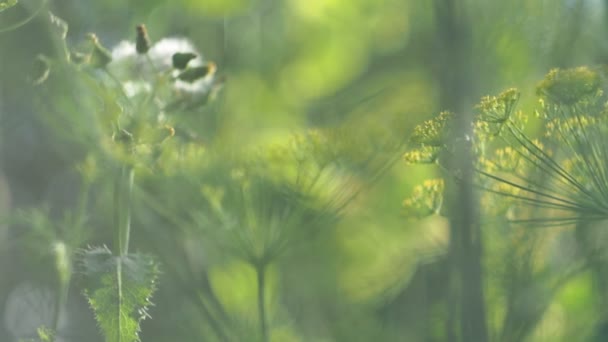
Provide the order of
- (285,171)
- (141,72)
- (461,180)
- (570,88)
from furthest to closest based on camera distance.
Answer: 1. (285,171)
2. (141,72)
3. (461,180)
4. (570,88)

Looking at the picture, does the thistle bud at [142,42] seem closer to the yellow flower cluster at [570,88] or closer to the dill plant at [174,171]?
the dill plant at [174,171]

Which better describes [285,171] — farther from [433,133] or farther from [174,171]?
[433,133]

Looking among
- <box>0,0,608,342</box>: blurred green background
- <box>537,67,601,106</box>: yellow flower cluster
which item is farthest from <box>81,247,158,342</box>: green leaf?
<box>537,67,601,106</box>: yellow flower cluster

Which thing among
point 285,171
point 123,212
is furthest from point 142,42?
point 285,171

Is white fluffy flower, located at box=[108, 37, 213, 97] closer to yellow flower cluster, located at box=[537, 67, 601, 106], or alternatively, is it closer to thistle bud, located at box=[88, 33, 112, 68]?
thistle bud, located at box=[88, 33, 112, 68]

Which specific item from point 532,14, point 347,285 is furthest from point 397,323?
point 532,14

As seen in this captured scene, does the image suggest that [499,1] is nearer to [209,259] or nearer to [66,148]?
[209,259]

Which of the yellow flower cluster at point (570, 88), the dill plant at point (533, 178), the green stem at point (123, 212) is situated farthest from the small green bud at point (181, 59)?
the yellow flower cluster at point (570, 88)

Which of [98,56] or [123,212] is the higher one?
[98,56]
